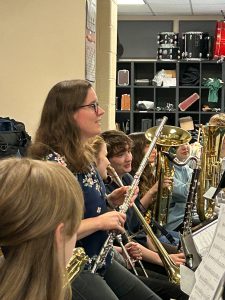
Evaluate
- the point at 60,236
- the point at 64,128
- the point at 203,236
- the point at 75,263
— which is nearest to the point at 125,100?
the point at 64,128

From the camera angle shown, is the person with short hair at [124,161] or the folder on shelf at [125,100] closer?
the person with short hair at [124,161]

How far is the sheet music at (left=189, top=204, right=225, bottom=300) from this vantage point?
148cm

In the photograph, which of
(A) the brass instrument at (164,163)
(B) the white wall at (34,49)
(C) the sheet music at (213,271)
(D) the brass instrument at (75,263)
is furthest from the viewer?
(B) the white wall at (34,49)

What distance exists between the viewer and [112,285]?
2.43m

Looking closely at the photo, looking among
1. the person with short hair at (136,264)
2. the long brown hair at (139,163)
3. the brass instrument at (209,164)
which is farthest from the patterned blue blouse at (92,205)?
the long brown hair at (139,163)

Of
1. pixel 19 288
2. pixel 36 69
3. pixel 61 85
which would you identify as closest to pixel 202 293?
pixel 19 288

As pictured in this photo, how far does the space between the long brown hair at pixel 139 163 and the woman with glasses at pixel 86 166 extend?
120 cm

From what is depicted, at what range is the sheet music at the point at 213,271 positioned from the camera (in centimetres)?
148

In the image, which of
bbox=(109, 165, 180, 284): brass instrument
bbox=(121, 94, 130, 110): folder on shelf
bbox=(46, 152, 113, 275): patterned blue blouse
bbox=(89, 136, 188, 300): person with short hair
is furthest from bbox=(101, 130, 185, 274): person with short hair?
bbox=(121, 94, 130, 110): folder on shelf

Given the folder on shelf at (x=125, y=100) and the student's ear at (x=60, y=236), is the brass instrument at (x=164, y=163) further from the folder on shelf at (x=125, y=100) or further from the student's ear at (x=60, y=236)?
the folder on shelf at (x=125, y=100)

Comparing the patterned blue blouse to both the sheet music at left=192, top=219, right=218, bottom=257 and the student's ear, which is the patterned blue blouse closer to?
the sheet music at left=192, top=219, right=218, bottom=257

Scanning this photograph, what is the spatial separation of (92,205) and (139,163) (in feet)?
4.73

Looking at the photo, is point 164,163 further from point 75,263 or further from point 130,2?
point 130,2

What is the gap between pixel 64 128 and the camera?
2.37 metres
